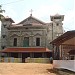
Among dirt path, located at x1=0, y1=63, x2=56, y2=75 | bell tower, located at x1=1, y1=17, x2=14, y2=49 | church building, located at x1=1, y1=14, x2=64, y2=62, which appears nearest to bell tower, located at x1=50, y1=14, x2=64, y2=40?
church building, located at x1=1, y1=14, x2=64, y2=62

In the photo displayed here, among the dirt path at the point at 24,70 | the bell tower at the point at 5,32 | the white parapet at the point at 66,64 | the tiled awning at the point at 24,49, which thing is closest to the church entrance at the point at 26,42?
the tiled awning at the point at 24,49

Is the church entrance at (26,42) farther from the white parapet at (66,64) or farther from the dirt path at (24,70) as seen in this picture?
the dirt path at (24,70)

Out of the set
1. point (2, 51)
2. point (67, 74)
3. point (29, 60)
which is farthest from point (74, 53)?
point (2, 51)

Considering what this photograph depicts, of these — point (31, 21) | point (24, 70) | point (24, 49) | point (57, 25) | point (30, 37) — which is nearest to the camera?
point (24, 70)

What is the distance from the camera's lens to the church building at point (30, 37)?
1769 inches

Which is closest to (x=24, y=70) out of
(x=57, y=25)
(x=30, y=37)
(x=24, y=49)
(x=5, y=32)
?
(x=24, y=49)

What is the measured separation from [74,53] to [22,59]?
1660 centimetres

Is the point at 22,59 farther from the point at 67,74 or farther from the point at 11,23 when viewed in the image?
the point at 67,74

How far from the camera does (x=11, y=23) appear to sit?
164ft

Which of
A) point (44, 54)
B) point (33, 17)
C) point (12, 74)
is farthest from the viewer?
point (33, 17)

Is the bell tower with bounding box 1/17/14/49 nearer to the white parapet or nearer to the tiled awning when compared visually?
the tiled awning

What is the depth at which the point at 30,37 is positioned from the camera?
1812 inches

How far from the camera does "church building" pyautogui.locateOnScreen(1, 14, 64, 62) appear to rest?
1769 inches

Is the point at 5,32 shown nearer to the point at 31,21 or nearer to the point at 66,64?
the point at 31,21
